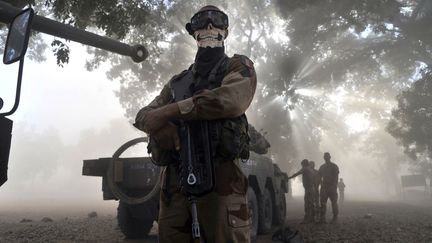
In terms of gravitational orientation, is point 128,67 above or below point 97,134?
below

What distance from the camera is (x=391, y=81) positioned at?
103 ft

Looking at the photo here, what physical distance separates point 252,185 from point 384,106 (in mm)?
43471

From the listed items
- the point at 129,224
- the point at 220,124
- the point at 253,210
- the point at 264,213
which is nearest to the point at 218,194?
the point at 220,124

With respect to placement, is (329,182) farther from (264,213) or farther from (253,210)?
(253,210)

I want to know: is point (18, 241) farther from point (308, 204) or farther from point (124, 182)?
point (308, 204)

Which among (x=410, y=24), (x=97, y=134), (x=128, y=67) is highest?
(x=97, y=134)

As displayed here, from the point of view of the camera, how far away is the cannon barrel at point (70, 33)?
13.8 feet

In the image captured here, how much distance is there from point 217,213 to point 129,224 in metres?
5.39

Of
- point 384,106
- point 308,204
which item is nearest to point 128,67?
point 308,204

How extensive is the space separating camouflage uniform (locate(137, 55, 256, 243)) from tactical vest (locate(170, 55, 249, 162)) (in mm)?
64

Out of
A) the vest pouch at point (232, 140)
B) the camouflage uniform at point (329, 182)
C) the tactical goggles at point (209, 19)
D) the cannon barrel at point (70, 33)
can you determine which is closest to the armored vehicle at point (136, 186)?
the cannon barrel at point (70, 33)

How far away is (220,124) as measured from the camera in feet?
7.56

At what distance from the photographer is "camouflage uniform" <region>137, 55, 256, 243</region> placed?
2.18 meters

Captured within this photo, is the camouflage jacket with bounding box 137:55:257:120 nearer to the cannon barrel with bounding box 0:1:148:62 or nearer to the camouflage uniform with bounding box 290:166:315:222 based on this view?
the cannon barrel with bounding box 0:1:148:62
